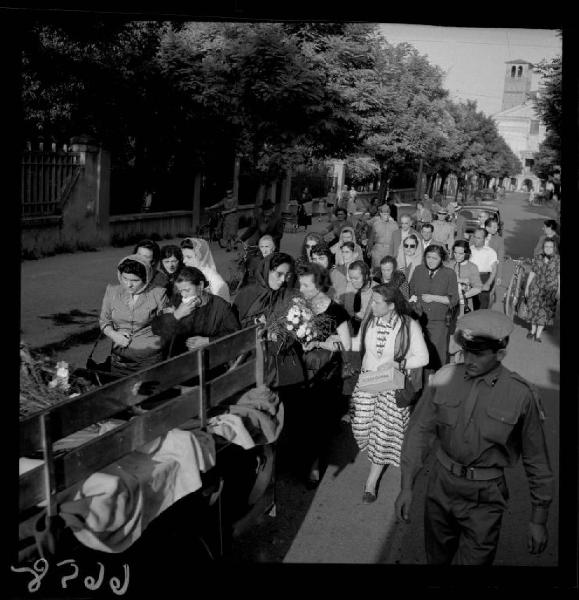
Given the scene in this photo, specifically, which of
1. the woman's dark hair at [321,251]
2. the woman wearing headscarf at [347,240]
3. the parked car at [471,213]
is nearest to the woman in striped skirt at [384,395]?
the woman's dark hair at [321,251]

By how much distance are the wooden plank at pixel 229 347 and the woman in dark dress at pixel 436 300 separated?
3.11 m

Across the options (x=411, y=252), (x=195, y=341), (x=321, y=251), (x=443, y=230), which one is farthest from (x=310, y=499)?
(x=443, y=230)

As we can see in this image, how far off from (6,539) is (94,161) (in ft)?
8.89

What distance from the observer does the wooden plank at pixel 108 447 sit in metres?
2.84

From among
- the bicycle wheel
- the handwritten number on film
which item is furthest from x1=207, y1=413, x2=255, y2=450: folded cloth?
the bicycle wheel

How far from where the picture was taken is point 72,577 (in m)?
3.42

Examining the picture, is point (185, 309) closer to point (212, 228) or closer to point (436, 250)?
point (212, 228)

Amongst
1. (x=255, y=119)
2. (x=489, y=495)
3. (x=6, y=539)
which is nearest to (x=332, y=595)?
(x=489, y=495)

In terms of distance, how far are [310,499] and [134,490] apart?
2.28m

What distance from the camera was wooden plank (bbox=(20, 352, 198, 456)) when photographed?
285cm

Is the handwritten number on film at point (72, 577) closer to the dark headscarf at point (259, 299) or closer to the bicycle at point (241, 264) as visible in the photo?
the dark headscarf at point (259, 299)

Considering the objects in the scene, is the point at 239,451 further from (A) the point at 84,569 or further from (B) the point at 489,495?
(B) the point at 489,495

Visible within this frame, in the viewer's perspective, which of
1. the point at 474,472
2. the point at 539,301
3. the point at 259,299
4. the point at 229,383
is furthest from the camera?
the point at 539,301

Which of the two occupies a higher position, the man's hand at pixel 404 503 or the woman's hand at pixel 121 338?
the woman's hand at pixel 121 338
